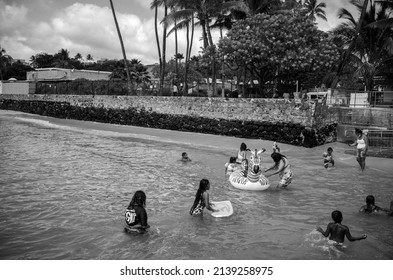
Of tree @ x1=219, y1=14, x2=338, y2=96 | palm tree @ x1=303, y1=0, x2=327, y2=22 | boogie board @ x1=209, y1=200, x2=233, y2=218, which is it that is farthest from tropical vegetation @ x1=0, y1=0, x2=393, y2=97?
boogie board @ x1=209, y1=200, x2=233, y2=218

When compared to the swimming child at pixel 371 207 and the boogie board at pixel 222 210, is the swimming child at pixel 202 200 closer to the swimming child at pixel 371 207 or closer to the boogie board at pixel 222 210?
the boogie board at pixel 222 210

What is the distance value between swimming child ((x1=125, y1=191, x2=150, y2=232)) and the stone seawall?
1430 centimetres

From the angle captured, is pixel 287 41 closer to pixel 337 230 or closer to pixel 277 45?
pixel 277 45

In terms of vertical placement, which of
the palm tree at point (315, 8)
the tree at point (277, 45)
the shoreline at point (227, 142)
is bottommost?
the shoreline at point (227, 142)

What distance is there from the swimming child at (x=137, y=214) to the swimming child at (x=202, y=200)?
1.56 m

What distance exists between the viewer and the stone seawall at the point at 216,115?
67.6ft

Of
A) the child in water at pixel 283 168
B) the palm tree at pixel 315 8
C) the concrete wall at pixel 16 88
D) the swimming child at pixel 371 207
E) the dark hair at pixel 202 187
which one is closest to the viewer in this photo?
the dark hair at pixel 202 187

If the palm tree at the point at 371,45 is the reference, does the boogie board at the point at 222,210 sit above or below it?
below

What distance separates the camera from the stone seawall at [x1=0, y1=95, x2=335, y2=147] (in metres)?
20.6

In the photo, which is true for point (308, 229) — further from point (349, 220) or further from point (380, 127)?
point (380, 127)

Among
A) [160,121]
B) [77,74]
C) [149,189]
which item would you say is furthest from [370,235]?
[77,74]

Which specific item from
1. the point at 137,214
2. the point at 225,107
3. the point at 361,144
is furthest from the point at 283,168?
the point at 225,107

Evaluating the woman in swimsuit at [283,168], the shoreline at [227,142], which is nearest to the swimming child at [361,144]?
the shoreline at [227,142]

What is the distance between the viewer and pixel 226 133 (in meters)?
23.6
